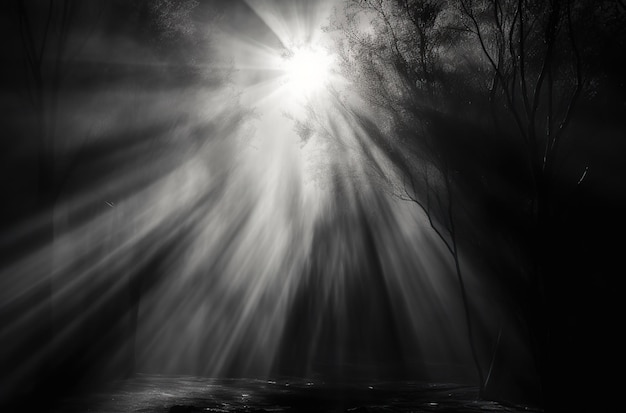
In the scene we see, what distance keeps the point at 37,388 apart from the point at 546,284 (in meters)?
9.96

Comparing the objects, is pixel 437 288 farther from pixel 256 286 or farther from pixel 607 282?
pixel 607 282

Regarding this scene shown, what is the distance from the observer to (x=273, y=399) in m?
11.9

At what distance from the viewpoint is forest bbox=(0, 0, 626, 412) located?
9.98m

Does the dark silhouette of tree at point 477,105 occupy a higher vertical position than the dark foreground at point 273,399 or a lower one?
higher

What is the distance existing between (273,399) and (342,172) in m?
7.47

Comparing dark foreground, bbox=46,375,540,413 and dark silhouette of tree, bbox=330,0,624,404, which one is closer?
dark foreground, bbox=46,375,540,413

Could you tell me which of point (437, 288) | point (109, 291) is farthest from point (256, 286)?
point (109, 291)

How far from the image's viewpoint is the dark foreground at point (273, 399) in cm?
955

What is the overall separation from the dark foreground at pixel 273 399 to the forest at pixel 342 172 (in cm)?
12

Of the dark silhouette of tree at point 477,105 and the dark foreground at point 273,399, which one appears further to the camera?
the dark silhouette of tree at point 477,105

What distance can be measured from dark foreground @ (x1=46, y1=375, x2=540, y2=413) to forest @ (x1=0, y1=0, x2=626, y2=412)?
12 centimetres

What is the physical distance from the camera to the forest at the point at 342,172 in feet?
32.7

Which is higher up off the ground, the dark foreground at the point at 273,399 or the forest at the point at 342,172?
the forest at the point at 342,172

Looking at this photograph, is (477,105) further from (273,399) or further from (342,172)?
(273,399)
